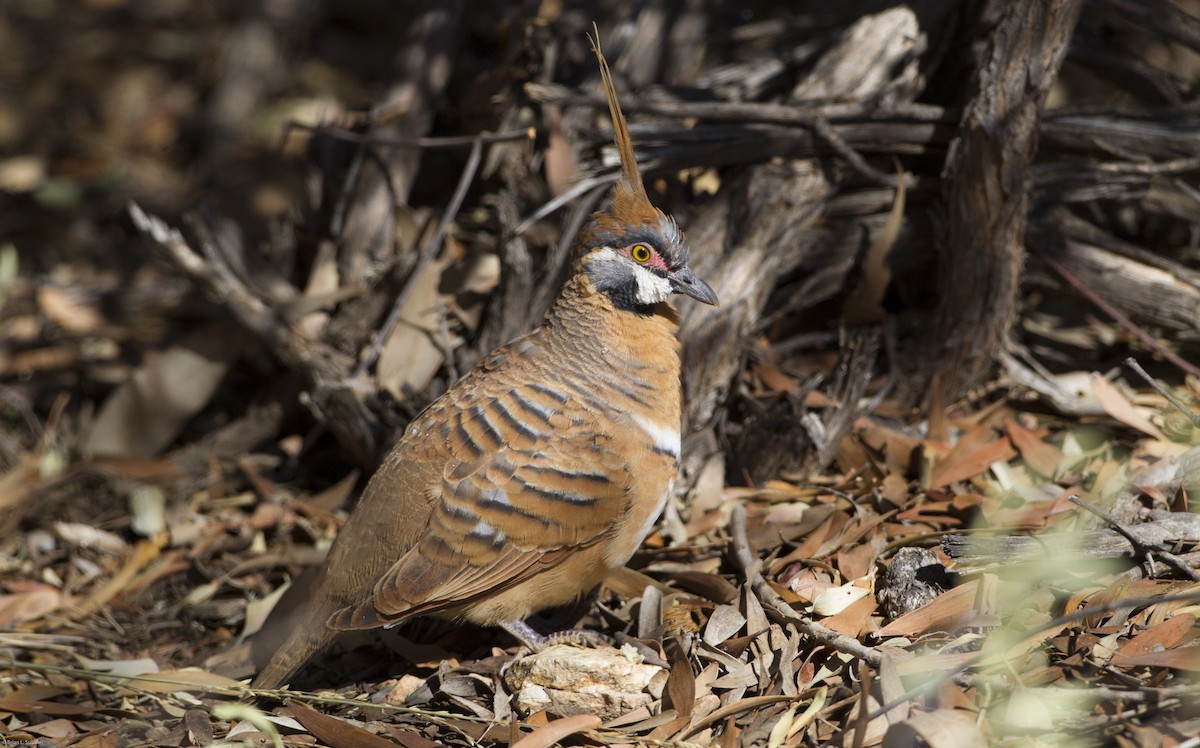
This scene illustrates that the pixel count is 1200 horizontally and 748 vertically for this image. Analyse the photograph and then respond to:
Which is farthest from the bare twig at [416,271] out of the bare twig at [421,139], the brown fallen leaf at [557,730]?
the brown fallen leaf at [557,730]

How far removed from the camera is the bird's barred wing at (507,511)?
3.90 meters

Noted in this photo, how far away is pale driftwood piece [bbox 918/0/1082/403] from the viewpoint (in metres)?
4.21

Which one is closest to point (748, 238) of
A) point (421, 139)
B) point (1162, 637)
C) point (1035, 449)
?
point (1035, 449)

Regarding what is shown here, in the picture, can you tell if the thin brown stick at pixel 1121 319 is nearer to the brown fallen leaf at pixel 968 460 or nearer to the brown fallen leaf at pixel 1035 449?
the brown fallen leaf at pixel 1035 449

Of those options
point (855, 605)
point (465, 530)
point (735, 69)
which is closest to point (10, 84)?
point (735, 69)

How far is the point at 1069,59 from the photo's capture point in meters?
5.28

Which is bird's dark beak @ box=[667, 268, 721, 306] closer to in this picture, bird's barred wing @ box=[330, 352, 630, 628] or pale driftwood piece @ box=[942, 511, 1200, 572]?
bird's barred wing @ box=[330, 352, 630, 628]

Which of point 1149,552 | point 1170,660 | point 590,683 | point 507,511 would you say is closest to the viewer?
point 1170,660

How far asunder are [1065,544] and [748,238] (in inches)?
76.6

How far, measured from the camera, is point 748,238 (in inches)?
191

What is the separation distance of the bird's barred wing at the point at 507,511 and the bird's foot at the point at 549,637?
1.10 ft

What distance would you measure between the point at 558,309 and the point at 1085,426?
97.3 inches

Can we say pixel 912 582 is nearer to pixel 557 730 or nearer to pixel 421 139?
pixel 557 730

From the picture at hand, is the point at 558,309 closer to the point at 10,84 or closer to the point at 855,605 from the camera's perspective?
the point at 855,605
